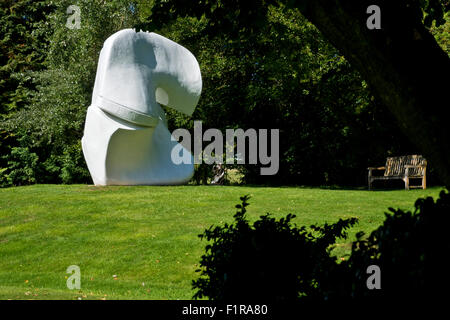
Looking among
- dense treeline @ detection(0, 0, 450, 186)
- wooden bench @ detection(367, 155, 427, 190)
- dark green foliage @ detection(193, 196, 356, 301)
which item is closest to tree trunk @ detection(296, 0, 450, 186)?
dark green foliage @ detection(193, 196, 356, 301)

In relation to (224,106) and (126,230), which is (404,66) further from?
(224,106)

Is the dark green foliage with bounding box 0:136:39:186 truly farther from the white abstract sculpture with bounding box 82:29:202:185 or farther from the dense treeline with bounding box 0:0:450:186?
the white abstract sculpture with bounding box 82:29:202:185

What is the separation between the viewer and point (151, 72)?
49.5 ft

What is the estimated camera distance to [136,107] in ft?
46.3

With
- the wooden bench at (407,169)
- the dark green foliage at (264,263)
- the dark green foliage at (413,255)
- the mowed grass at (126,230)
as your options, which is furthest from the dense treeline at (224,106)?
the dark green foliage at (413,255)

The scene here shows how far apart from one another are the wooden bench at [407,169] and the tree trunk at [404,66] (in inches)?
578

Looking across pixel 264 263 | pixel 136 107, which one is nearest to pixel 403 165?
pixel 136 107

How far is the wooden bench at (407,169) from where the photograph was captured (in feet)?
54.5

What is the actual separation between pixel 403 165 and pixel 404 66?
52.5ft

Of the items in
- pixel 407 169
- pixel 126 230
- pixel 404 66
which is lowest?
pixel 126 230

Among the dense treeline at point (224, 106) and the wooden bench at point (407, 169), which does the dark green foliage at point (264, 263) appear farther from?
the dense treeline at point (224, 106)

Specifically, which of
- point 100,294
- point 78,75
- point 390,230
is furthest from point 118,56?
point 390,230

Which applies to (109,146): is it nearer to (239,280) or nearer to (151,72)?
(151,72)
